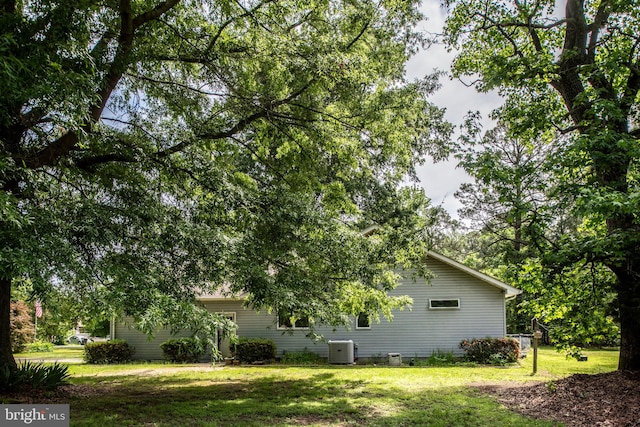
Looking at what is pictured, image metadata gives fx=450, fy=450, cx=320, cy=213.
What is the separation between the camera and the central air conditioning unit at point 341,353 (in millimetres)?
17016

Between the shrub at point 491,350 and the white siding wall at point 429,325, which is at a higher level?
the white siding wall at point 429,325

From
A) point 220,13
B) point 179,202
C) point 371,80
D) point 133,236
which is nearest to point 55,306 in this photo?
point 133,236

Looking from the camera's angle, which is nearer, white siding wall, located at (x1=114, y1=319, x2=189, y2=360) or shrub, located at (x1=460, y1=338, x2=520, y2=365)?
shrub, located at (x1=460, y1=338, x2=520, y2=365)

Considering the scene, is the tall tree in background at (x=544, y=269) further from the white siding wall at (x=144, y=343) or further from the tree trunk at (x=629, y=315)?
the white siding wall at (x=144, y=343)

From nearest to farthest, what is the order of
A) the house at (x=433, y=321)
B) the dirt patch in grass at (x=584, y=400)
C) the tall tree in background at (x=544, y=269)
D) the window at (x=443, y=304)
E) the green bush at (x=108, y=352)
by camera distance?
the dirt patch in grass at (x=584, y=400) → the tall tree in background at (x=544, y=269) → the house at (x=433, y=321) → the window at (x=443, y=304) → the green bush at (x=108, y=352)

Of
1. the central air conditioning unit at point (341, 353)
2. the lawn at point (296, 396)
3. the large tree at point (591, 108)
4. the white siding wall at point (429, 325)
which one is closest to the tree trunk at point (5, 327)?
the lawn at point (296, 396)

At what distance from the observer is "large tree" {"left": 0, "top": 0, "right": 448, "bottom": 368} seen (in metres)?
6.19

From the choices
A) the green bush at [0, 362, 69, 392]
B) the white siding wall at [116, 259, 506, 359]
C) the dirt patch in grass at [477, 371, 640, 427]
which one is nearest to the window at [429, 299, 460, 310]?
the white siding wall at [116, 259, 506, 359]

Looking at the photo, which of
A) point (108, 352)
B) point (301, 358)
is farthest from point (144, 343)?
point (301, 358)

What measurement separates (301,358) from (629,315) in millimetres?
11559

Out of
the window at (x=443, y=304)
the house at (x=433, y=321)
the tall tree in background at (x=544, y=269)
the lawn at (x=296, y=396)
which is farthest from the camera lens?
the window at (x=443, y=304)

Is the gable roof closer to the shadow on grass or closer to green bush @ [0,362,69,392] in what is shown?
the shadow on grass

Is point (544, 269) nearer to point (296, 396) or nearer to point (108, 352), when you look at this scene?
point (296, 396)

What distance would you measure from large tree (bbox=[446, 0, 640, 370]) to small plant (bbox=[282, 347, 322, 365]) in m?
10.7
